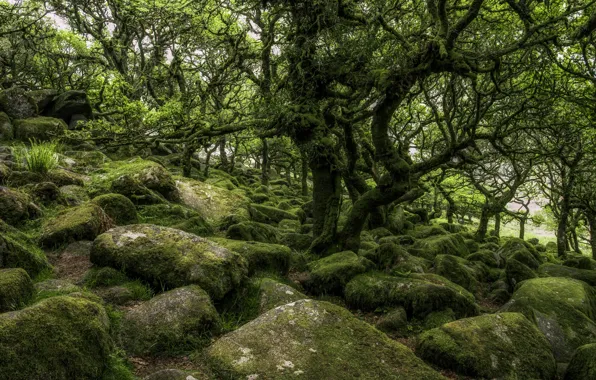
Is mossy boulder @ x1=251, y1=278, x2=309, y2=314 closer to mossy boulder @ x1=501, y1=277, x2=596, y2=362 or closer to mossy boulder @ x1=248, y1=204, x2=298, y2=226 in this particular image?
mossy boulder @ x1=501, y1=277, x2=596, y2=362

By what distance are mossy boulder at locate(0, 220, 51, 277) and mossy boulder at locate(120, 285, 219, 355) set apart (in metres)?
2.05

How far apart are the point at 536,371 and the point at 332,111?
27.8 ft

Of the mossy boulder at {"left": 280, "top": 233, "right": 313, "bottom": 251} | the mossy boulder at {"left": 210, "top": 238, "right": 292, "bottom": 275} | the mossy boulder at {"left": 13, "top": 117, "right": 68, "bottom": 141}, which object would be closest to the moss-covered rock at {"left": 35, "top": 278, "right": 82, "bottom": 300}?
the mossy boulder at {"left": 210, "top": 238, "right": 292, "bottom": 275}

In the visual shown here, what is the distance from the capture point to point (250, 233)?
11.1 meters

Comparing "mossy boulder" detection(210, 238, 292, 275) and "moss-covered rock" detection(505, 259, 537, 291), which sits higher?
"mossy boulder" detection(210, 238, 292, 275)

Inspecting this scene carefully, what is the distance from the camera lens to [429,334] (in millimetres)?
6453

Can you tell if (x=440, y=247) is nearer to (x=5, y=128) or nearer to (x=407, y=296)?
(x=407, y=296)

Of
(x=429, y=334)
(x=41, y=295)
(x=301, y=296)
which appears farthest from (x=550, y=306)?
(x=41, y=295)

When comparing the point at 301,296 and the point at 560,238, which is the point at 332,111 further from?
the point at 560,238

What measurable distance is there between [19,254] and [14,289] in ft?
4.91

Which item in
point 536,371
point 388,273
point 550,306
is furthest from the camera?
point 388,273

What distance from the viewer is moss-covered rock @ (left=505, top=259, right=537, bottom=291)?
454 inches

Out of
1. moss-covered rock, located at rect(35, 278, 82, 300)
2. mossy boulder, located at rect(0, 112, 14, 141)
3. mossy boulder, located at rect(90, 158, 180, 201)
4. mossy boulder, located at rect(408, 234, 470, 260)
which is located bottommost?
moss-covered rock, located at rect(35, 278, 82, 300)

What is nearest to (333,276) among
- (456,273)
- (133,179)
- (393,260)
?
(393,260)
